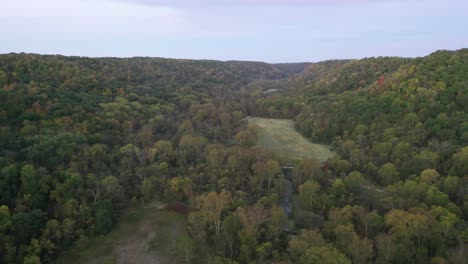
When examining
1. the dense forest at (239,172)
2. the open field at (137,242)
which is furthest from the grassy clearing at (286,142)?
the open field at (137,242)

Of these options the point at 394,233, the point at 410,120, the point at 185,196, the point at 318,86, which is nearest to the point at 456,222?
the point at 394,233

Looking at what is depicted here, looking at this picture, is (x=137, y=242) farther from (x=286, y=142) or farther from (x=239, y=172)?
(x=286, y=142)

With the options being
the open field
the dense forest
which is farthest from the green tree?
the open field

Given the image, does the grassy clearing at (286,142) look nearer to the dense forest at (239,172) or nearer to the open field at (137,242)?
A: the dense forest at (239,172)

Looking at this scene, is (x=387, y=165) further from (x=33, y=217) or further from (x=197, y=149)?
(x=33, y=217)

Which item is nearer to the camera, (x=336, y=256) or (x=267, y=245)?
(x=336, y=256)

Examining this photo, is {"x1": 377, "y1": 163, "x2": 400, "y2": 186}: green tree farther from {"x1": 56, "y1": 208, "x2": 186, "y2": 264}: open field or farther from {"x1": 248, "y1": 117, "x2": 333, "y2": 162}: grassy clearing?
{"x1": 56, "y1": 208, "x2": 186, "y2": 264}: open field
